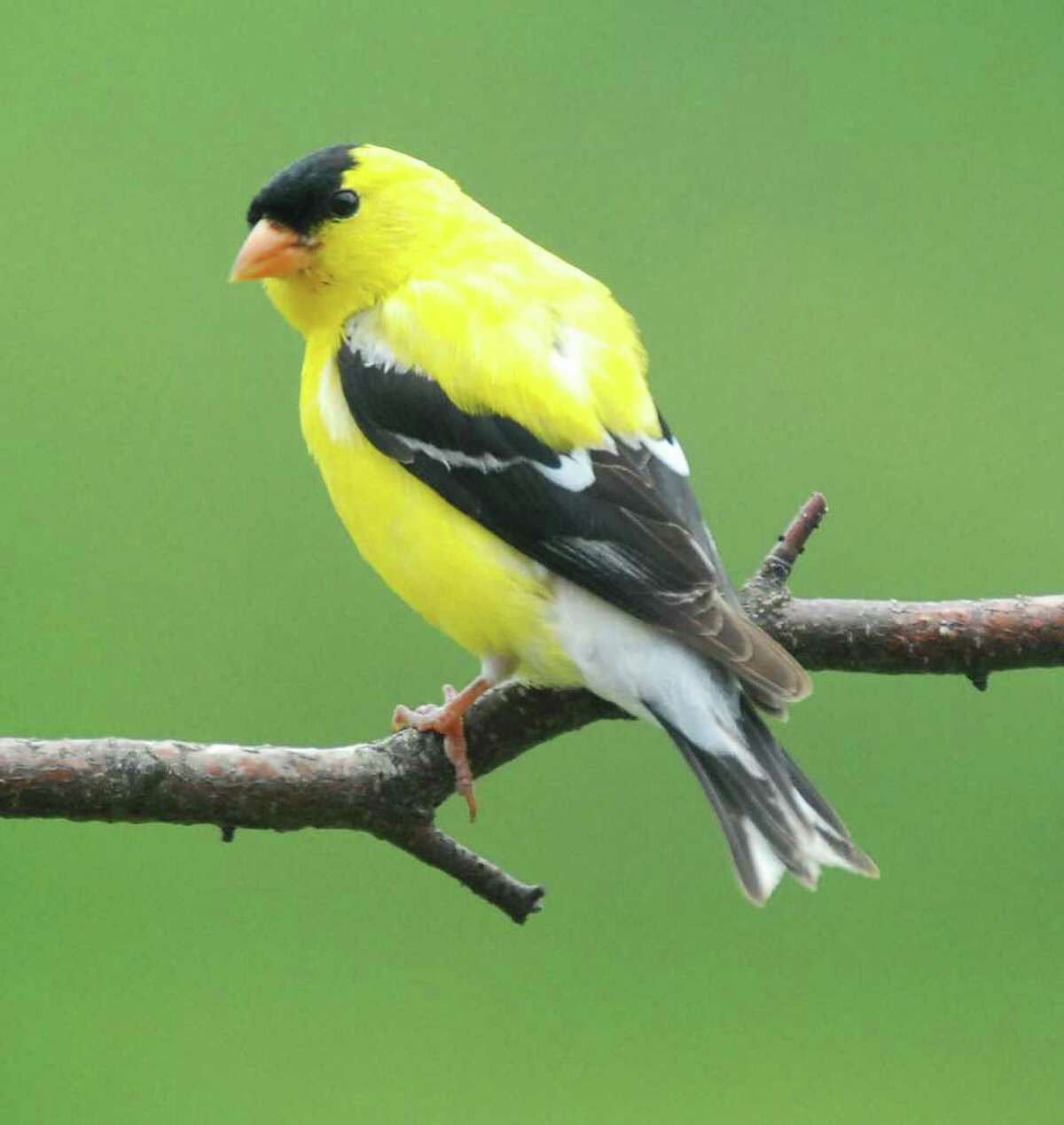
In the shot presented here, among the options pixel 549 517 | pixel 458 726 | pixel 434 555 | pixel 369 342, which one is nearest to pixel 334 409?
pixel 369 342

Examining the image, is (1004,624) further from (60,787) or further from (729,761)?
(60,787)

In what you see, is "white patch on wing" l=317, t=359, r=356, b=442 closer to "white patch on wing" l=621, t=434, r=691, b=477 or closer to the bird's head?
the bird's head

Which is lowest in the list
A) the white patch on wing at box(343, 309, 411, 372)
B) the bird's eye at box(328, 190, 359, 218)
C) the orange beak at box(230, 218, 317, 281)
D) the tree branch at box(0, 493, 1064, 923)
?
the tree branch at box(0, 493, 1064, 923)

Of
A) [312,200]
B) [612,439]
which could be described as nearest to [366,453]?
[612,439]

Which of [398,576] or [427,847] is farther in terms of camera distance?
[398,576]

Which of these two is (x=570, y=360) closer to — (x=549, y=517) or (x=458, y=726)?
(x=549, y=517)

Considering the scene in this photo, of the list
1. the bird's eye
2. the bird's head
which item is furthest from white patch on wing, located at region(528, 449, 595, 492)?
the bird's eye

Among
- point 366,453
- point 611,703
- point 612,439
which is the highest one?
point 612,439
